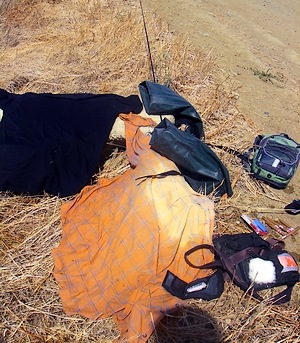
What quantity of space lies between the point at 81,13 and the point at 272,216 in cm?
361

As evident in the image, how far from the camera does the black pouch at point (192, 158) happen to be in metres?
2.74

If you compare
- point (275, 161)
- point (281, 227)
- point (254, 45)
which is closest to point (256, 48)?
point (254, 45)

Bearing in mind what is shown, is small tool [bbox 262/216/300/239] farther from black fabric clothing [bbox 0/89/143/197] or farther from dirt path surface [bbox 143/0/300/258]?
black fabric clothing [bbox 0/89/143/197]

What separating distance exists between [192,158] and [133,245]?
76cm

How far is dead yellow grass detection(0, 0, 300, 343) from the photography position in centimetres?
224

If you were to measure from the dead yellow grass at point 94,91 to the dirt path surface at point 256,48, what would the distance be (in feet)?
0.84

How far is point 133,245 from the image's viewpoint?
7.83 feet

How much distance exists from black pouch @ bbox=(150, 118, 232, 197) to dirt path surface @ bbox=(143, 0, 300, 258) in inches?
14.5

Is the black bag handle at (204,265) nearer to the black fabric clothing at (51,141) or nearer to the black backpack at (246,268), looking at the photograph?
the black backpack at (246,268)

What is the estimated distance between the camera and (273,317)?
2334 millimetres

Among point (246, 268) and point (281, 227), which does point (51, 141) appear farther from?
point (281, 227)

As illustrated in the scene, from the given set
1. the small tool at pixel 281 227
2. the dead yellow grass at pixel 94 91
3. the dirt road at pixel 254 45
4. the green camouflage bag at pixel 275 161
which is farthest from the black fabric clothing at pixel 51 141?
the dirt road at pixel 254 45

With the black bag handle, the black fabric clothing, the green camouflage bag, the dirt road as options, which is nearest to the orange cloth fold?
the black bag handle

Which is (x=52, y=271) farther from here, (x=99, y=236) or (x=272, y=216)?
(x=272, y=216)
